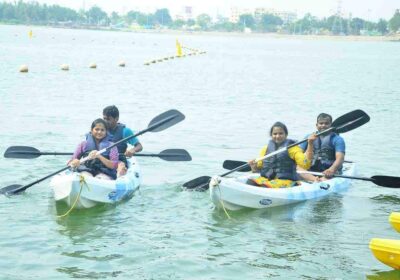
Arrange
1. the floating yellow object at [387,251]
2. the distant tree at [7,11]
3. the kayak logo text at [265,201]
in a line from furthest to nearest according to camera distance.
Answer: the distant tree at [7,11]
the kayak logo text at [265,201]
the floating yellow object at [387,251]

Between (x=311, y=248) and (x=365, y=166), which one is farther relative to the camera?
(x=365, y=166)

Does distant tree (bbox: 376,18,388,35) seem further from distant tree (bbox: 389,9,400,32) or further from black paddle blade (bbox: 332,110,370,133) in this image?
black paddle blade (bbox: 332,110,370,133)

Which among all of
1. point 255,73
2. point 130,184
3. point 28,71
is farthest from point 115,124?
point 255,73

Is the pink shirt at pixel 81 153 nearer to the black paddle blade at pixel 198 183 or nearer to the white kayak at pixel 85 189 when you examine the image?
the white kayak at pixel 85 189

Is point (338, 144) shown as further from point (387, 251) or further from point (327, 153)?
point (387, 251)

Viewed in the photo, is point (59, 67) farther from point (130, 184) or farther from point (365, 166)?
point (130, 184)

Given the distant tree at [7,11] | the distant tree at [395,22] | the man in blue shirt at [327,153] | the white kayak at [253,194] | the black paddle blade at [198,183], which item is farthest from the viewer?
the distant tree at [7,11]

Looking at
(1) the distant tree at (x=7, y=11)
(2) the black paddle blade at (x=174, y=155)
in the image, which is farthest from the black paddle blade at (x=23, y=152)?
(1) the distant tree at (x=7, y=11)

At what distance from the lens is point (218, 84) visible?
120ft

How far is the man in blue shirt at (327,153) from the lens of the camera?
11852mm

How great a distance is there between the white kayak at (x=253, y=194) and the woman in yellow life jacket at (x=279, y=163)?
0.52ft

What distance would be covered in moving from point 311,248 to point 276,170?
1872mm

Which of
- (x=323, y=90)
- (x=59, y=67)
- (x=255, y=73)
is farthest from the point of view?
(x=255, y=73)

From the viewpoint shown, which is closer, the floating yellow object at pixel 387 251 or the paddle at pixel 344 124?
the floating yellow object at pixel 387 251
